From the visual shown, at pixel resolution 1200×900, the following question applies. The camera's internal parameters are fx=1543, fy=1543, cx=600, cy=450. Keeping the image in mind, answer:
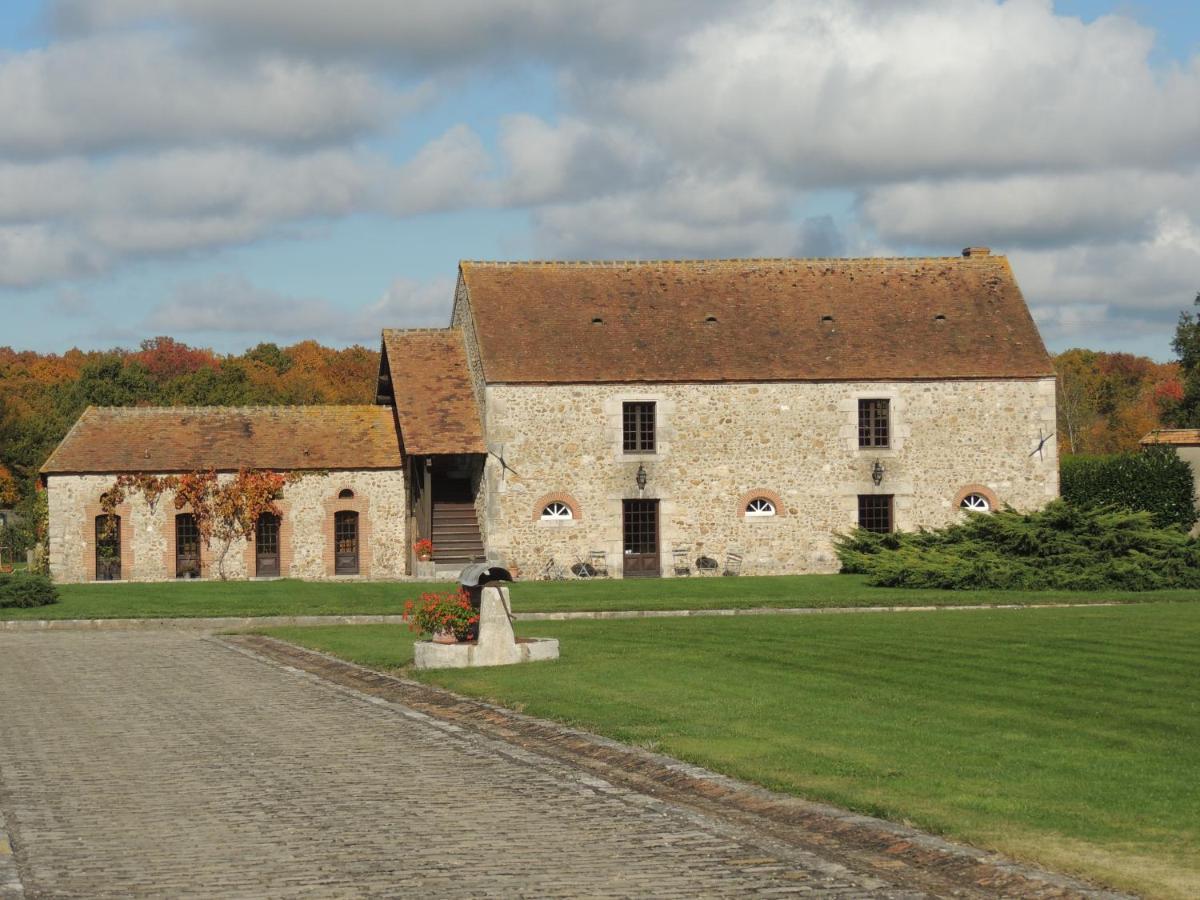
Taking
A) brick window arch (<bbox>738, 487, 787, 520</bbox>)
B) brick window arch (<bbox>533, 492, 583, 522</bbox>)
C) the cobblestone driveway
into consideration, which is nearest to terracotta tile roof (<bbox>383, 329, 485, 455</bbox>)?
brick window arch (<bbox>533, 492, 583, 522</bbox>)

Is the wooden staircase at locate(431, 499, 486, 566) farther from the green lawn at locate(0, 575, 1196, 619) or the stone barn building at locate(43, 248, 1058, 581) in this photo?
the green lawn at locate(0, 575, 1196, 619)

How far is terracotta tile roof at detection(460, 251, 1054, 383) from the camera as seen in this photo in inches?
Result: 1453

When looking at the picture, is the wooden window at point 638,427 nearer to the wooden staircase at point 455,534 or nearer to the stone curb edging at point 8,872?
the wooden staircase at point 455,534

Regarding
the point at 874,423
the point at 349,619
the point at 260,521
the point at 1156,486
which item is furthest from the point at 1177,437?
the point at 260,521

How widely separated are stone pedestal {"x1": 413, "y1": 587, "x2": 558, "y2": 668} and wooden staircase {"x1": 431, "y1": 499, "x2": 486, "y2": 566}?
18.6 metres

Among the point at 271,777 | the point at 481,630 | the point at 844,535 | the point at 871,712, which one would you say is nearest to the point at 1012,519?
the point at 844,535

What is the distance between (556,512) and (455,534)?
275 cm

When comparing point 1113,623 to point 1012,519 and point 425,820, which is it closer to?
point 1012,519

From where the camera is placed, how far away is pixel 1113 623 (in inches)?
799

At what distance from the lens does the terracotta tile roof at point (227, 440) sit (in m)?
37.6

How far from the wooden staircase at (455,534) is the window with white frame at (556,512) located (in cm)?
175

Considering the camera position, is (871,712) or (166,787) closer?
(166,787)

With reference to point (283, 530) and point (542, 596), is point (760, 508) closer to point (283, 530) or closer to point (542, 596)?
point (542, 596)

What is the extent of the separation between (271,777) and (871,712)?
4.84 m
